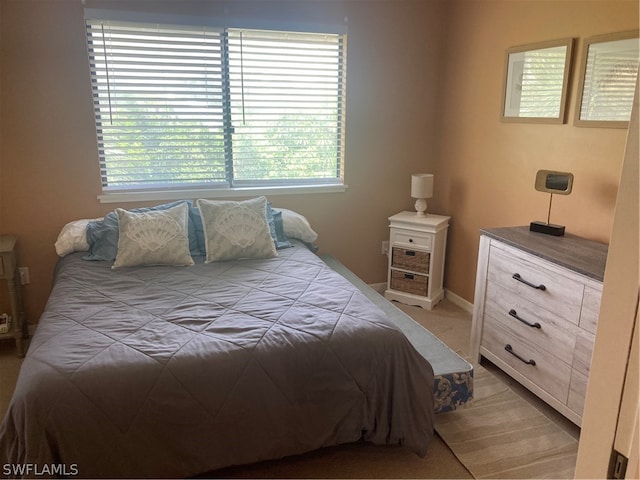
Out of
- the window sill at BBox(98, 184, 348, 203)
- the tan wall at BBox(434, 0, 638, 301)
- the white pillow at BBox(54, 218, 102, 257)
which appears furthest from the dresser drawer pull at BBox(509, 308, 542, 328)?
the white pillow at BBox(54, 218, 102, 257)

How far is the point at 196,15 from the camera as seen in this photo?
307 centimetres

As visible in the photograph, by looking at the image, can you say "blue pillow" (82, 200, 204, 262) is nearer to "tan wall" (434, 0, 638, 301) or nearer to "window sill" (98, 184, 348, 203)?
"window sill" (98, 184, 348, 203)

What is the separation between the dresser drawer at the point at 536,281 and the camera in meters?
2.16

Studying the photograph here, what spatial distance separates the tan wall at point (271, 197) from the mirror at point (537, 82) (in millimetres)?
806

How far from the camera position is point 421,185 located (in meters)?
3.53

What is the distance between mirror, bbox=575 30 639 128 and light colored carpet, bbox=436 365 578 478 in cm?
153

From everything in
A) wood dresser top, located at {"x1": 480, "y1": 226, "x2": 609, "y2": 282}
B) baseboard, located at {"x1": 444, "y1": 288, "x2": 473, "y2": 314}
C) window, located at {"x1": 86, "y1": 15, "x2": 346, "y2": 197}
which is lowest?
baseboard, located at {"x1": 444, "y1": 288, "x2": 473, "y2": 314}

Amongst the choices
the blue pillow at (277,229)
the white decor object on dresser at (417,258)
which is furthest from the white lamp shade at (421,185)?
the blue pillow at (277,229)

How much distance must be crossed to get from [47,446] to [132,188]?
201cm

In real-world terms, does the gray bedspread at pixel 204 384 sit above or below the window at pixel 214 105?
below

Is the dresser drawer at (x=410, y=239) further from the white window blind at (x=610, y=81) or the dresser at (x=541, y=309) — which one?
the white window blind at (x=610, y=81)

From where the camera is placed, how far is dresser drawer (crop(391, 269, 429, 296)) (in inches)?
142

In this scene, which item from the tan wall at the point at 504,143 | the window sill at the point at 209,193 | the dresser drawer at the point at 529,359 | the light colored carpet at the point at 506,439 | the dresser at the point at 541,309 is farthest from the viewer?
the window sill at the point at 209,193

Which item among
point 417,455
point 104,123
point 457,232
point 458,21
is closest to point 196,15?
point 104,123
